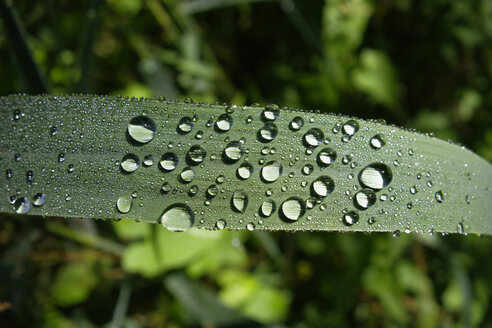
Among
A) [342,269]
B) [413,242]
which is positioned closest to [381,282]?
[342,269]

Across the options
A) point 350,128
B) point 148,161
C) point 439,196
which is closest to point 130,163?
point 148,161

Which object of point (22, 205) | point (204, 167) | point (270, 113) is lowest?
point (22, 205)

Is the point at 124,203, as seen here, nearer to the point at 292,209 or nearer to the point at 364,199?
the point at 292,209

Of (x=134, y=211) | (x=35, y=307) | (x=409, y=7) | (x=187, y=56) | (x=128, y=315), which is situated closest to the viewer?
(x=134, y=211)

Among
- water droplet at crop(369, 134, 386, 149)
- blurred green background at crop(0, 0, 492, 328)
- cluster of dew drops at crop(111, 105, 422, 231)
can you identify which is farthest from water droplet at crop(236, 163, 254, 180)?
blurred green background at crop(0, 0, 492, 328)

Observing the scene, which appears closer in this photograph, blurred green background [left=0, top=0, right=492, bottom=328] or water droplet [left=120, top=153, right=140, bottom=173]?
water droplet [left=120, top=153, right=140, bottom=173]

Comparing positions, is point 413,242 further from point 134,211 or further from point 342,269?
point 134,211

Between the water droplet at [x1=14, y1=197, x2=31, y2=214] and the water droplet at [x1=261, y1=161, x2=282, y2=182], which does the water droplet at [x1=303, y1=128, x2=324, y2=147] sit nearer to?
the water droplet at [x1=261, y1=161, x2=282, y2=182]
